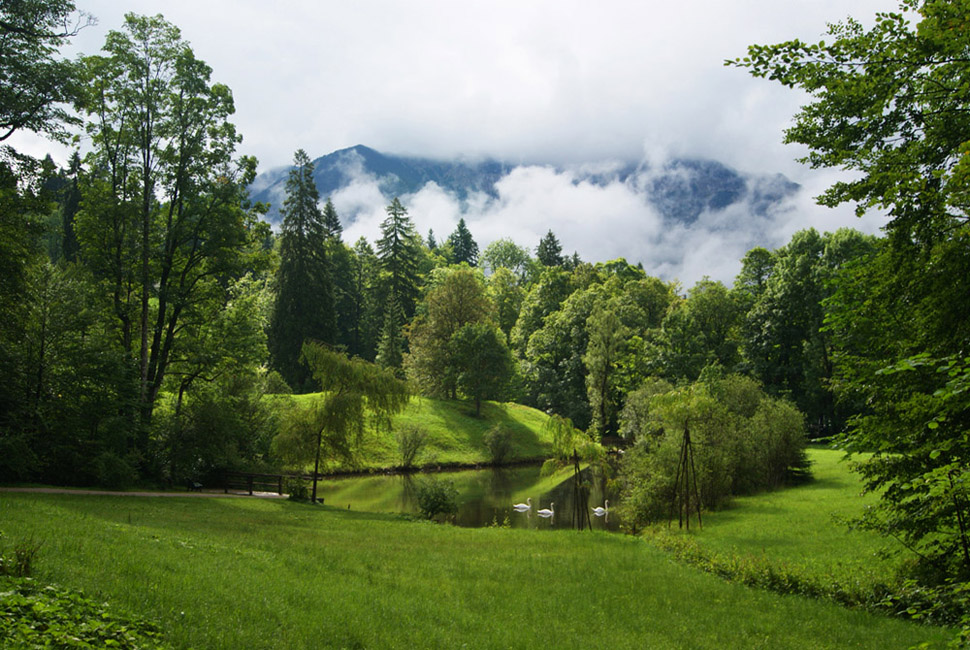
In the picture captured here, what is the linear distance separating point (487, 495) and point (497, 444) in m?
13.5

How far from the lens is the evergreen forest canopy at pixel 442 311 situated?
977 cm

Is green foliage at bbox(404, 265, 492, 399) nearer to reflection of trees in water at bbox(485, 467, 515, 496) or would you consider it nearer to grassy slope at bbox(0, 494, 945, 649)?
reflection of trees in water at bbox(485, 467, 515, 496)

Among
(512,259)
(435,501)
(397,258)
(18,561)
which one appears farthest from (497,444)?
(512,259)

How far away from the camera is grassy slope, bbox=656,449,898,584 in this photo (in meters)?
14.1

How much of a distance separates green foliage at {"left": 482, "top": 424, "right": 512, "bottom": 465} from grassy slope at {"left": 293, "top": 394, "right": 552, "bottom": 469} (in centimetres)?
76

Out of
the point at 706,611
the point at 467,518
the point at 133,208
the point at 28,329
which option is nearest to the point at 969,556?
the point at 706,611

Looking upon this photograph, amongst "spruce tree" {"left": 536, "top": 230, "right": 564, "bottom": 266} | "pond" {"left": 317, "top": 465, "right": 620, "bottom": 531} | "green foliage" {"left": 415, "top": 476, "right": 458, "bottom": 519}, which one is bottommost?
"pond" {"left": 317, "top": 465, "right": 620, "bottom": 531}

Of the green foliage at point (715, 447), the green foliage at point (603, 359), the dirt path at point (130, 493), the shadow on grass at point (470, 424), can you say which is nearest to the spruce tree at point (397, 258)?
the shadow on grass at point (470, 424)

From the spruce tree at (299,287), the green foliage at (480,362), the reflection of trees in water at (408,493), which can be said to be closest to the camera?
the reflection of trees in water at (408,493)

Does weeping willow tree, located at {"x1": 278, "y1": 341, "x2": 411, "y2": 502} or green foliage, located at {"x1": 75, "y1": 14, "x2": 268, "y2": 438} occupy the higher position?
green foliage, located at {"x1": 75, "y1": 14, "x2": 268, "y2": 438}

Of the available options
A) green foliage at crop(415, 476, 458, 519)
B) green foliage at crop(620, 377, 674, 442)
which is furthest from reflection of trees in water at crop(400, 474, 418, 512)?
green foliage at crop(620, 377, 674, 442)

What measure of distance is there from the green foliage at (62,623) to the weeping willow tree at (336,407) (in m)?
21.2

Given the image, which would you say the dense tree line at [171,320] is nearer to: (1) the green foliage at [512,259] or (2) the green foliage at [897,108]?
(2) the green foliage at [897,108]

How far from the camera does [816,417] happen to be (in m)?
50.6
